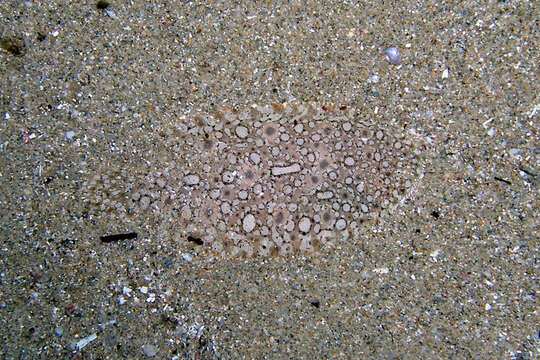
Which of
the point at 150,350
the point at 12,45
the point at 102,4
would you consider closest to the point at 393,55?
the point at 102,4

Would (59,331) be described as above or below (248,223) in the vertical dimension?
below

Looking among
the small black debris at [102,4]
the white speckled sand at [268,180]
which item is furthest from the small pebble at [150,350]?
the small black debris at [102,4]

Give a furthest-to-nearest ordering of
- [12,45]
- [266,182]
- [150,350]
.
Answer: [12,45], [150,350], [266,182]

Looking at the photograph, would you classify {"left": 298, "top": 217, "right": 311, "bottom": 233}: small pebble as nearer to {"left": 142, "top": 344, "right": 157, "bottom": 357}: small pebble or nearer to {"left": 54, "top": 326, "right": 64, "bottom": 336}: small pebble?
{"left": 142, "top": 344, "right": 157, "bottom": 357}: small pebble

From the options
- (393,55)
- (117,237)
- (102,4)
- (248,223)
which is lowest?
(117,237)

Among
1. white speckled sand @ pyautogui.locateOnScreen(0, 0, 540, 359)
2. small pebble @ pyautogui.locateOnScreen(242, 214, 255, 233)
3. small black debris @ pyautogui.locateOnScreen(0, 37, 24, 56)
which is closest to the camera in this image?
small pebble @ pyautogui.locateOnScreen(242, 214, 255, 233)

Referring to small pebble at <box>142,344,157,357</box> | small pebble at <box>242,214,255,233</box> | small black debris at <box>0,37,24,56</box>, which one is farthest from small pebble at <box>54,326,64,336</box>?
small black debris at <box>0,37,24,56</box>

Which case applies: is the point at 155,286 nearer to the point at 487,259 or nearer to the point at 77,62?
the point at 77,62

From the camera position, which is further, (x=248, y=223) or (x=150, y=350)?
(x=150, y=350)

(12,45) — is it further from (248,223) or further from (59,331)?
(248,223)
